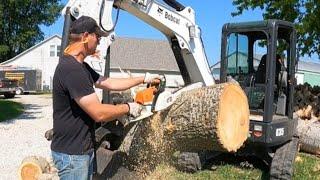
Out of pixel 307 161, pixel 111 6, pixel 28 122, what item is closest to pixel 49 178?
pixel 111 6

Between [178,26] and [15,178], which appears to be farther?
[15,178]

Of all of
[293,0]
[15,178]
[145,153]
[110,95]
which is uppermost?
[293,0]

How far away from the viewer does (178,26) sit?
703 centimetres

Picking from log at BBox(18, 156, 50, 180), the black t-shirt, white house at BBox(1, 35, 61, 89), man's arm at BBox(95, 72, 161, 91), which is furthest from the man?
white house at BBox(1, 35, 61, 89)

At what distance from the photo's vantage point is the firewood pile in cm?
1087

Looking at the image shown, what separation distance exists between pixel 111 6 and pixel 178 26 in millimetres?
1282

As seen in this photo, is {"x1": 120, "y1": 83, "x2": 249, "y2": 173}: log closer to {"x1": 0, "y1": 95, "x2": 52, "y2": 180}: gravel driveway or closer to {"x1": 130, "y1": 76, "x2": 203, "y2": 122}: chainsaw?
{"x1": 130, "y1": 76, "x2": 203, "y2": 122}: chainsaw

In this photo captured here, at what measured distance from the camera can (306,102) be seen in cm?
1138

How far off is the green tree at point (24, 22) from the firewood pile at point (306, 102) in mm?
38025

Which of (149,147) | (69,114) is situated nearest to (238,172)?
(149,147)

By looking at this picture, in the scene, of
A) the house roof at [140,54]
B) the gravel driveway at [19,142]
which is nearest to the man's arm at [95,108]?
the gravel driveway at [19,142]

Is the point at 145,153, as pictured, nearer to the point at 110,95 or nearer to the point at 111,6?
the point at 110,95

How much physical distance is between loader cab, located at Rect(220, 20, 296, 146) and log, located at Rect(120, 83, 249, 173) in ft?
4.56

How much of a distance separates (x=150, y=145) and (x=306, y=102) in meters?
6.27
